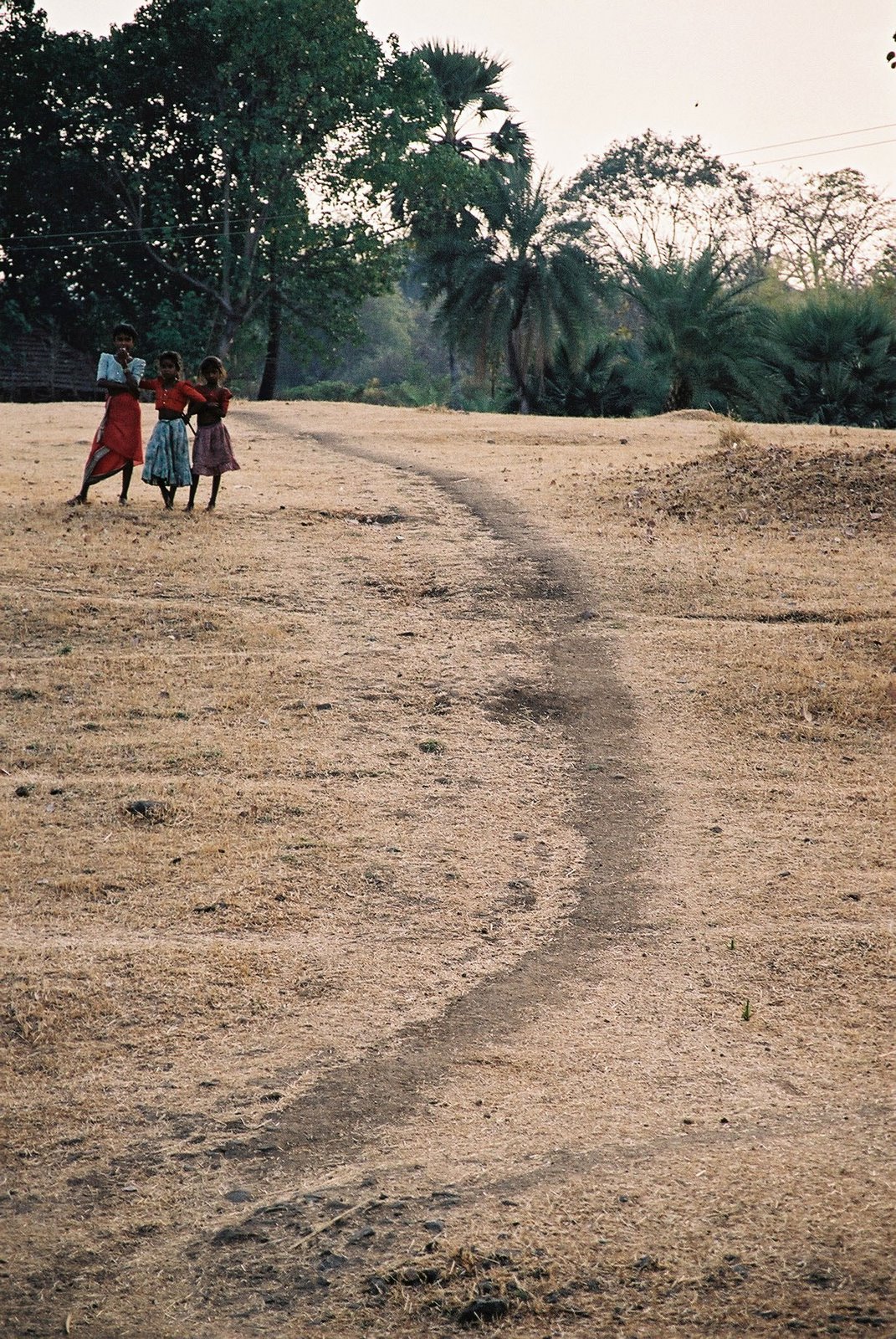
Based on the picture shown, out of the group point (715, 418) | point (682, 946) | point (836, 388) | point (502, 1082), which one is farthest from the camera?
point (836, 388)

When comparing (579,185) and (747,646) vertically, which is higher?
(579,185)

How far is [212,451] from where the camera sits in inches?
416

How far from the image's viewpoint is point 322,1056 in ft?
12.8

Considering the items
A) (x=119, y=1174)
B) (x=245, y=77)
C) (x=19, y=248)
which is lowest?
(x=119, y=1174)

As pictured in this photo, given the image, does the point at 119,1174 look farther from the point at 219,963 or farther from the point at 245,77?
the point at 245,77

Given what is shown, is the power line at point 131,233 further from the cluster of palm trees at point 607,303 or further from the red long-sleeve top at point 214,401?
the red long-sleeve top at point 214,401

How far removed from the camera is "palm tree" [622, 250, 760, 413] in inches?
966

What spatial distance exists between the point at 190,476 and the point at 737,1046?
309 inches

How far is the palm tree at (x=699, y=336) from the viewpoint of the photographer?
24.5 m

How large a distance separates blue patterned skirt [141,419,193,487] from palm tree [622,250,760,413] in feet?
51.7

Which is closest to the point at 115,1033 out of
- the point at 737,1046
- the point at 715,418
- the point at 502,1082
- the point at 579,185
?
the point at 502,1082

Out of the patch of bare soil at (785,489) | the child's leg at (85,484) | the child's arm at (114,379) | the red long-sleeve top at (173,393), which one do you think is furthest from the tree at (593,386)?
the child's arm at (114,379)

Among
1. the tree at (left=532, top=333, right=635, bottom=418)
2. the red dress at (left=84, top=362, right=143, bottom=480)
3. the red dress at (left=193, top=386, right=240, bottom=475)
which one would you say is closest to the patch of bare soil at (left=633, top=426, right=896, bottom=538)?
the red dress at (left=193, top=386, right=240, bottom=475)

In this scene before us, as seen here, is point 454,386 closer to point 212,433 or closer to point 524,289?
point 524,289
